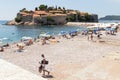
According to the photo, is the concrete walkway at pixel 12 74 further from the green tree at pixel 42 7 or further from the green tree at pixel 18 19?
the green tree at pixel 42 7

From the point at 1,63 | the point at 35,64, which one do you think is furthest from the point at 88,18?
the point at 1,63

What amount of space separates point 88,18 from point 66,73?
15331 cm

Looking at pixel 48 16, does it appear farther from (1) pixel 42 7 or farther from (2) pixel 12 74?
(2) pixel 12 74

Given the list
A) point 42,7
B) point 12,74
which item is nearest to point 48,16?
point 42,7

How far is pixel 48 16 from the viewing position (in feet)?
470

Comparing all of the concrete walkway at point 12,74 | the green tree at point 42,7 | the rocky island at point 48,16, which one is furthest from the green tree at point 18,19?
the concrete walkway at point 12,74

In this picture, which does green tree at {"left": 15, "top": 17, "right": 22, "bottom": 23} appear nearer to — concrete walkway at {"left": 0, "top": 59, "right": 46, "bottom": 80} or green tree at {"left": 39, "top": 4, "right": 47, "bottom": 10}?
green tree at {"left": 39, "top": 4, "right": 47, "bottom": 10}

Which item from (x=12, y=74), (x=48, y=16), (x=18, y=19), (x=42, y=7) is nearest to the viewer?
(x=12, y=74)

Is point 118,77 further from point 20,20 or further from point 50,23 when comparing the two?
point 20,20

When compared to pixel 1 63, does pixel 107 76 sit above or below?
below

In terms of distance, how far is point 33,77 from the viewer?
771 cm

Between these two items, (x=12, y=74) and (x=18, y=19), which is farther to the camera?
(x=18, y=19)

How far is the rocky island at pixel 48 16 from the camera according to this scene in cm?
14550

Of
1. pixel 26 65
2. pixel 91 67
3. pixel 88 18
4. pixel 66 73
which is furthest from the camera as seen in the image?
pixel 88 18
